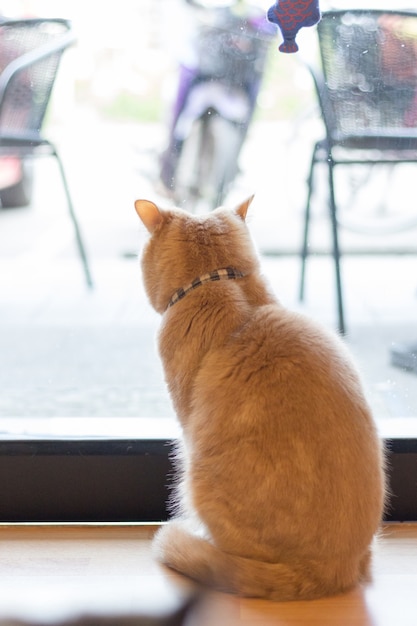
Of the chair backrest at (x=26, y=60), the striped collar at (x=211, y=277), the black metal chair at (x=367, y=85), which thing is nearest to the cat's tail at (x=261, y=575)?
the striped collar at (x=211, y=277)

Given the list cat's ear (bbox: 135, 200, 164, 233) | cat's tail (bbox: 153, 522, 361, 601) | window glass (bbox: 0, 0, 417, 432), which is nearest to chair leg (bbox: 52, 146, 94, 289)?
window glass (bbox: 0, 0, 417, 432)

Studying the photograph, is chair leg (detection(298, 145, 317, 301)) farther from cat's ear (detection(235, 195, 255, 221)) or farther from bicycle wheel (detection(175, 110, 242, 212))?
cat's ear (detection(235, 195, 255, 221))

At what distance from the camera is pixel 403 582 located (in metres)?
1.40

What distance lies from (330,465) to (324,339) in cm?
23

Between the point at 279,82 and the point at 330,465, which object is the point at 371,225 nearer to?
the point at 279,82

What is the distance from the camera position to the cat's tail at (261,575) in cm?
127

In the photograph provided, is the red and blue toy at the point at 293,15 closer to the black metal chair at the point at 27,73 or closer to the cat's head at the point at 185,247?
the cat's head at the point at 185,247

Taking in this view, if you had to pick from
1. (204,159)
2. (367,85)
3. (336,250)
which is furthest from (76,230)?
(367,85)

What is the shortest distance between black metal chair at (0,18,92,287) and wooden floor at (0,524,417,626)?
904 millimetres

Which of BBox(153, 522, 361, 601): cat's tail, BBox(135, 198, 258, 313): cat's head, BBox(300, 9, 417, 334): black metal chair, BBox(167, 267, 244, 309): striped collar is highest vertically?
BBox(300, 9, 417, 334): black metal chair

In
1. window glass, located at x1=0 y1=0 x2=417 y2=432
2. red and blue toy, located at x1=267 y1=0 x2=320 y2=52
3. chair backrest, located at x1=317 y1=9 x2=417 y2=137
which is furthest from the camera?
window glass, located at x1=0 y1=0 x2=417 y2=432

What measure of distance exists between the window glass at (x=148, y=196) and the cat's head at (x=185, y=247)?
0.60 ft

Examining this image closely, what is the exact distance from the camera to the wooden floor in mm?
1283

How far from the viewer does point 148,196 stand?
158cm
